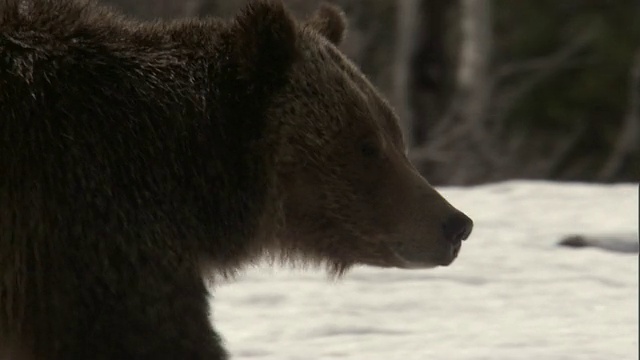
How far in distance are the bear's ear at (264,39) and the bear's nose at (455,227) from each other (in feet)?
Result: 2.26

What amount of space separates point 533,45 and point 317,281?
54.4 feet

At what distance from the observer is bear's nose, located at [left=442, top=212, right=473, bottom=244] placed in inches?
156

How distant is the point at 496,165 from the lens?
51.8 feet

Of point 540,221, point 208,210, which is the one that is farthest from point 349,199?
point 540,221

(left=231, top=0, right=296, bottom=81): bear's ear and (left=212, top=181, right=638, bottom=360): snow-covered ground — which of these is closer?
(left=231, top=0, right=296, bottom=81): bear's ear

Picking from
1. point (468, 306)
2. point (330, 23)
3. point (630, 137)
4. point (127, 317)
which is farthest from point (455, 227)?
point (630, 137)

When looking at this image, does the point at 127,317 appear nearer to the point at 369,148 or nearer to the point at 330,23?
the point at 369,148

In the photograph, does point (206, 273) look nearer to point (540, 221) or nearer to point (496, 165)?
point (540, 221)

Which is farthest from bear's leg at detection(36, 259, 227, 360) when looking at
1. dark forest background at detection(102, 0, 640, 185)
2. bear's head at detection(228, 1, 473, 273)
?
dark forest background at detection(102, 0, 640, 185)

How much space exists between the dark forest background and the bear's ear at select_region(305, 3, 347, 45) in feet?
31.1

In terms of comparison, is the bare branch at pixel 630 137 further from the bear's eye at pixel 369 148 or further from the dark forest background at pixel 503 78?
the bear's eye at pixel 369 148

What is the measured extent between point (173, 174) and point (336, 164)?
0.57 m

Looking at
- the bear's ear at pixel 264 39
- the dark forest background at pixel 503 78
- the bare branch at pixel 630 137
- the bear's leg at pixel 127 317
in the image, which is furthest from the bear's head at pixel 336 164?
the bare branch at pixel 630 137

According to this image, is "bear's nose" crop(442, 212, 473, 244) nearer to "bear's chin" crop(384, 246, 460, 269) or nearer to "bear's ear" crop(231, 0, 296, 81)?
"bear's chin" crop(384, 246, 460, 269)
